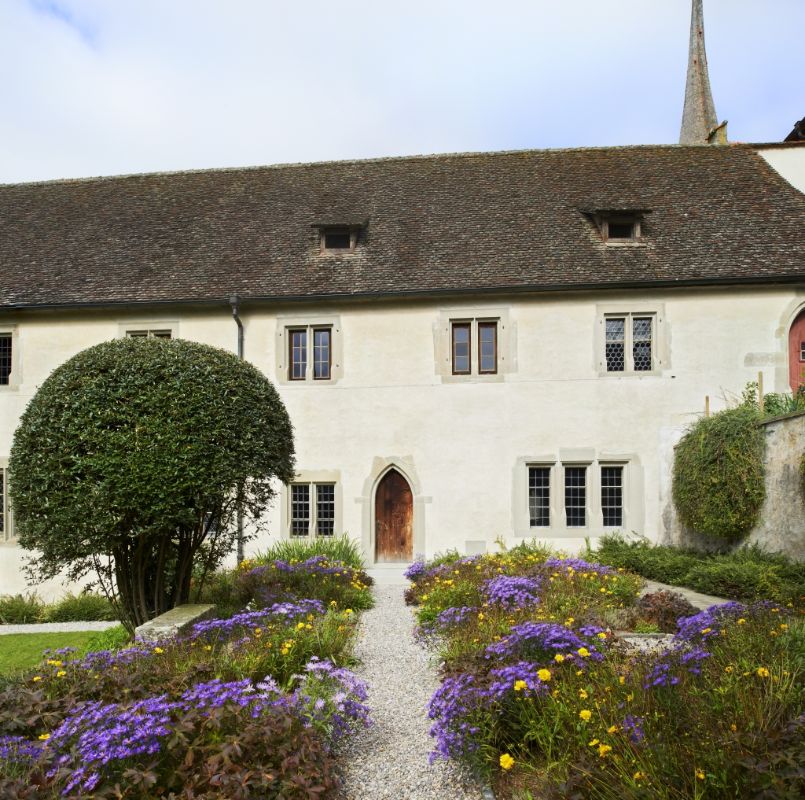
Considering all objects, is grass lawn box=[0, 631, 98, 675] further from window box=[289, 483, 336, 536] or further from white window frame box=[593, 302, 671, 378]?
white window frame box=[593, 302, 671, 378]

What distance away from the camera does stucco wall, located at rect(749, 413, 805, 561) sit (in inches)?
389

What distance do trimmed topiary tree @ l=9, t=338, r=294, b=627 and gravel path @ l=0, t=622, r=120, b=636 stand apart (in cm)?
319

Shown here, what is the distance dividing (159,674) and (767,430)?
983cm

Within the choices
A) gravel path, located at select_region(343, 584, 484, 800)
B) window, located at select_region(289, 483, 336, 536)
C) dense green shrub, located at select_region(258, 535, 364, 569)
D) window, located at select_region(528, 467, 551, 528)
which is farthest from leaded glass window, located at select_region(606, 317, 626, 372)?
gravel path, located at select_region(343, 584, 484, 800)

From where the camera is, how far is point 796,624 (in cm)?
554

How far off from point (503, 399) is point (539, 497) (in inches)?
82.7

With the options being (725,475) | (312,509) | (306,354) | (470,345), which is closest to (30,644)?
(312,509)

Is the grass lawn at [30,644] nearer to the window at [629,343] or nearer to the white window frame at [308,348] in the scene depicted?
the white window frame at [308,348]

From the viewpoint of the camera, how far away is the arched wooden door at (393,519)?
45.7 feet

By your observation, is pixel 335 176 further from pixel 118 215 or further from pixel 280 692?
pixel 280 692

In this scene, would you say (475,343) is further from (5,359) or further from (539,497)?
(5,359)

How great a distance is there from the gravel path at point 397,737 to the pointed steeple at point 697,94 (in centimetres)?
2664

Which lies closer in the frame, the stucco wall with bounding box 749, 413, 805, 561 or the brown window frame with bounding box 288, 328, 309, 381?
the stucco wall with bounding box 749, 413, 805, 561

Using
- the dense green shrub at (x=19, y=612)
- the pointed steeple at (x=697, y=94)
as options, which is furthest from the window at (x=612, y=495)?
the pointed steeple at (x=697, y=94)
